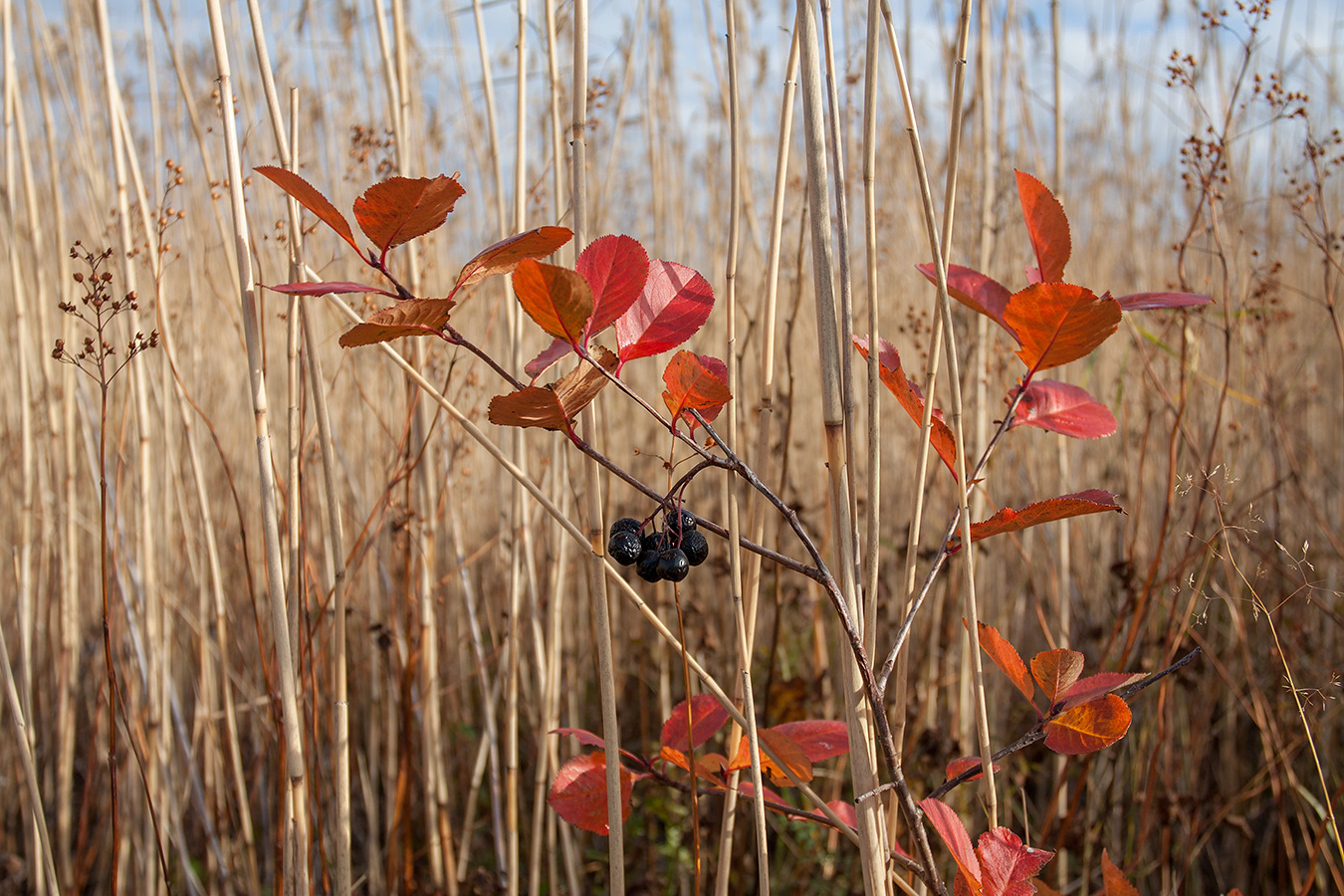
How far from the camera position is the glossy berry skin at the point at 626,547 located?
0.47 m

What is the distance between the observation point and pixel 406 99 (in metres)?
0.83

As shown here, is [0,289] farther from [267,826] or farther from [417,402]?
[417,402]

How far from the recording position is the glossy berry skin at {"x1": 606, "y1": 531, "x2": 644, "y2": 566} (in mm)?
467

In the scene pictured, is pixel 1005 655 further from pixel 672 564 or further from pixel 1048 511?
pixel 672 564

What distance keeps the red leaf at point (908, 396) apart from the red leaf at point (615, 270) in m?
0.15

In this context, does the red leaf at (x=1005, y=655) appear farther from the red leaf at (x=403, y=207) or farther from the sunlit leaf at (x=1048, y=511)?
the red leaf at (x=403, y=207)

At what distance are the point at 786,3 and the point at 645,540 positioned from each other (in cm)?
140

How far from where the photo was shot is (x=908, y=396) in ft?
1.80

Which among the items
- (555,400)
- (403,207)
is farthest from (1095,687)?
(403,207)

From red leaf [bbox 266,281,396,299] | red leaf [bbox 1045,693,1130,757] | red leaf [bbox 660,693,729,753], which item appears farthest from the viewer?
red leaf [bbox 660,693,729,753]

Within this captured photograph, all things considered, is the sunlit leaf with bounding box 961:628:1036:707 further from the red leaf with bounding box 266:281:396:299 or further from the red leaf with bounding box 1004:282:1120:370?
the red leaf with bounding box 266:281:396:299

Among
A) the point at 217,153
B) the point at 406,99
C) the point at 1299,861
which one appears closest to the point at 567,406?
the point at 406,99

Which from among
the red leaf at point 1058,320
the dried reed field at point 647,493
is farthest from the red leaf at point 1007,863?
the red leaf at point 1058,320

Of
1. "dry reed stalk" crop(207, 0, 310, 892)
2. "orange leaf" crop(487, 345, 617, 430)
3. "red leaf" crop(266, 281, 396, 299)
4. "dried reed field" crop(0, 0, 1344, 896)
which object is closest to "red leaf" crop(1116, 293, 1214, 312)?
"dried reed field" crop(0, 0, 1344, 896)
